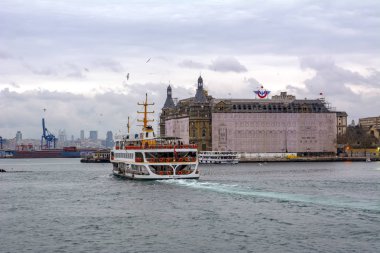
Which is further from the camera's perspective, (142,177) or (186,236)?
(142,177)

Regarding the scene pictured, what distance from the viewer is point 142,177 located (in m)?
92.2

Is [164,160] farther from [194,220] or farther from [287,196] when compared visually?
[194,220]

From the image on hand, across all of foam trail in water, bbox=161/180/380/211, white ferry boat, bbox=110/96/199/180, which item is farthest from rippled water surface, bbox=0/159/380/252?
white ferry boat, bbox=110/96/199/180

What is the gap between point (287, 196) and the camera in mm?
72438

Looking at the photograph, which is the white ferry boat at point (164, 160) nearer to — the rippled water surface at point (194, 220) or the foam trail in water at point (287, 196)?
the foam trail in water at point (287, 196)

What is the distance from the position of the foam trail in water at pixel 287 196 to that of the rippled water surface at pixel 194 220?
0.09 meters

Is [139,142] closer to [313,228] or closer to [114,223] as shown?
[114,223]

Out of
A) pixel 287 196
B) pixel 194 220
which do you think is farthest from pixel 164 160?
pixel 194 220

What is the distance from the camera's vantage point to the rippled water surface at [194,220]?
152 ft

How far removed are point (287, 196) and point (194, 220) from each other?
744 inches

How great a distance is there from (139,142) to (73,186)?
11455mm

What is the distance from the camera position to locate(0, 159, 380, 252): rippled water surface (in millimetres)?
46406

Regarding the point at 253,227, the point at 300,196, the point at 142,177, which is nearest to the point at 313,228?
the point at 253,227

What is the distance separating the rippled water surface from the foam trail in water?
95mm
